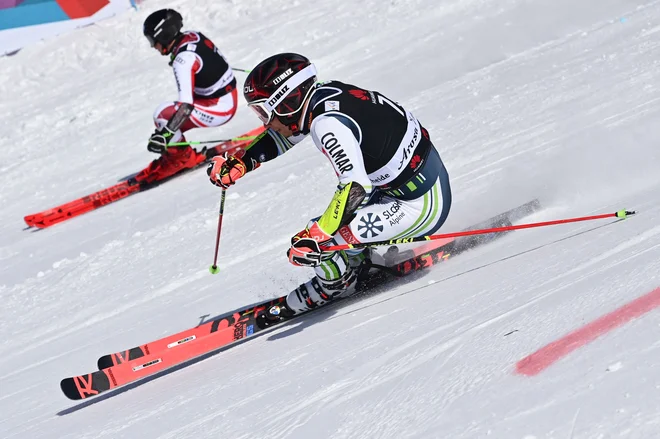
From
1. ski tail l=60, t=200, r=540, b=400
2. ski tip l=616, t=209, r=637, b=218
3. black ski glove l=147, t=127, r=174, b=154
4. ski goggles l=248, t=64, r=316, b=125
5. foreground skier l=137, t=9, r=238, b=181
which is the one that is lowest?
ski tip l=616, t=209, r=637, b=218

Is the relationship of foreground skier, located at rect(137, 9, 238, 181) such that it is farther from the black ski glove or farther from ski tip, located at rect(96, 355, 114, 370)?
ski tip, located at rect(96, 355, 114, 370)

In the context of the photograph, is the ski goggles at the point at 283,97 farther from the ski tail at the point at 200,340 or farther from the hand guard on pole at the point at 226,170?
the ski tail at the point at 200,340

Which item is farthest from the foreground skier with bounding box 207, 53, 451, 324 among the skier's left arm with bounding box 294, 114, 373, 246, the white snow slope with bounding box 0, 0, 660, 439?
the white snow slope with bounding box 0, 0, 660, 439

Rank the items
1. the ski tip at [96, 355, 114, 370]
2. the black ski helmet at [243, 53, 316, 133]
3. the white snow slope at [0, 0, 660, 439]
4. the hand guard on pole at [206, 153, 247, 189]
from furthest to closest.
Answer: the hand guard on pole at [206, 153, 247, 189], the ski tip at [96, 355, 114, 370], the black ski helmet at [243, 53, 316, 133], the white snow slope at [0, 0, 660, 439]

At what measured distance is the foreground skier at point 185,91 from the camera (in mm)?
8789

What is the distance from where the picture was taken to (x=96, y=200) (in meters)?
9.12

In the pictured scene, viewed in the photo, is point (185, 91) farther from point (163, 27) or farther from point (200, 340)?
point (200, 340)

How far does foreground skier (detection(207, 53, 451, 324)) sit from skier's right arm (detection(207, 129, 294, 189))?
493 millimetres

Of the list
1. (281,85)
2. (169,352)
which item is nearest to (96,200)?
(169,352)

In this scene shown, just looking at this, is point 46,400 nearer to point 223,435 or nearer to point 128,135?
point 223,435

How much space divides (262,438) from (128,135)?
317 inches

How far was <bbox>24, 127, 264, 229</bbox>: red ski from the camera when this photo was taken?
354 inches

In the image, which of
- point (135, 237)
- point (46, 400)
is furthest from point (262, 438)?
point (135, 237)

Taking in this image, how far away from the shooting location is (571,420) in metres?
2.92
